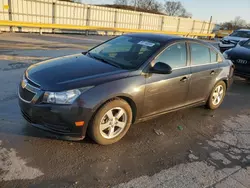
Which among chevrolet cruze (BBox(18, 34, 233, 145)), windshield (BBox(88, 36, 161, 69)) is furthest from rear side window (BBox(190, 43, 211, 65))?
windshield (BBox(88, 36, 161, 69))

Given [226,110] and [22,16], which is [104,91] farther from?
[22,16]

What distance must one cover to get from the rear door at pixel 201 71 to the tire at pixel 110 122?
5.12ft

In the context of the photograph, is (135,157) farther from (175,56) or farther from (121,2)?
(121,2)

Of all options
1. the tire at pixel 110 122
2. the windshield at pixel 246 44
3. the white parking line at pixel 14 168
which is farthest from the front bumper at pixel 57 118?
the windshield at pixel 246 44

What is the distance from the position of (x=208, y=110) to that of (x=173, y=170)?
268cm

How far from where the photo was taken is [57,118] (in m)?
3.08

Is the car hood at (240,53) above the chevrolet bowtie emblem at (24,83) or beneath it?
above

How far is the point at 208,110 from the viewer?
5414mm

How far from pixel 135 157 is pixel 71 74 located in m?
1.47

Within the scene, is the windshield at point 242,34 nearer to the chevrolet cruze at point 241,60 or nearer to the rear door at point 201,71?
the chevrolet cruze at point 241,60

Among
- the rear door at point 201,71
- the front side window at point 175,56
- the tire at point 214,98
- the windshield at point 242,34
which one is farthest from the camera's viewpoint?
the windshield at point 242,34

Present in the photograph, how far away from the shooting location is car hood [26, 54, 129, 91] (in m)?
3.15

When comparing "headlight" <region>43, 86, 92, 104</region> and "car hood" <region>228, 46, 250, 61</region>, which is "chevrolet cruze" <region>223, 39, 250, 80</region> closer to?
"car hood" <region>228, 46, 250, 61</region>

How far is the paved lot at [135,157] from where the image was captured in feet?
9.21
